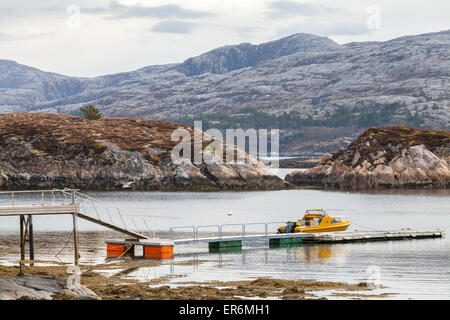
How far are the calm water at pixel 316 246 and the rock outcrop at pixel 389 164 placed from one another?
13676 mm

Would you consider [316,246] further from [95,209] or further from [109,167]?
[109,167]

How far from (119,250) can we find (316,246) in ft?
59.0

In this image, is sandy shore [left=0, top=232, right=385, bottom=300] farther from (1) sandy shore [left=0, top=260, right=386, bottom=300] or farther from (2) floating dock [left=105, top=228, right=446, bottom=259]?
(2) floating dock [left=105, top=228, right=446, bottom=259]

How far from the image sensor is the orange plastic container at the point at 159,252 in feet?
190

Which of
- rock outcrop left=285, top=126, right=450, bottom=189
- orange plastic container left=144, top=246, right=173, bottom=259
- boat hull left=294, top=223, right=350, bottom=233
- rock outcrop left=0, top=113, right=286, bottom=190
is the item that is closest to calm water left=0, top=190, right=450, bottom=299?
orange plastic container left=144, top=246, right=173, bottom=259

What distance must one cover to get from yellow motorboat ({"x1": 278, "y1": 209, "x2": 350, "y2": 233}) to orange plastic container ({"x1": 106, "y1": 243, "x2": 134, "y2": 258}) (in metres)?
17.7

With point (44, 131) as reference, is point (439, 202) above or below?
below

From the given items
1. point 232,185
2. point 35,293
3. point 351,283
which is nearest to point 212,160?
point 232,185

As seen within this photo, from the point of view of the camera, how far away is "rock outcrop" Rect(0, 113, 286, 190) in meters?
152

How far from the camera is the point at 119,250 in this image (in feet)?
195

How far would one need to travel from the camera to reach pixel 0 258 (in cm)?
5588

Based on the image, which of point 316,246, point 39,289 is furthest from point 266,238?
point 39,289

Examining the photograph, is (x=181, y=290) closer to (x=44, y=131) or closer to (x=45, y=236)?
(x=45, y=236)
